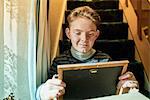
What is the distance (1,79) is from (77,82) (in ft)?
1.42

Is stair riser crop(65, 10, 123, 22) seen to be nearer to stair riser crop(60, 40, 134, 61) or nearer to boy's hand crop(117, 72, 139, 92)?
stair riser crop(60, 40, 134, 61)

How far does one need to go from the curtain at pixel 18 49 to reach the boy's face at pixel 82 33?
0.82 ft

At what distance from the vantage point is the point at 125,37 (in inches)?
122

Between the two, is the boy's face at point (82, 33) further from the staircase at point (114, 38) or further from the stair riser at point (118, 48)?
the stair riser at point (118, 48)

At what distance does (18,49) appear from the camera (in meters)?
1.49

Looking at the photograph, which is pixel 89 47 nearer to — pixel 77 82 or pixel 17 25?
pixel 77 82

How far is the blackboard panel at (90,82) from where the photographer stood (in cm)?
143

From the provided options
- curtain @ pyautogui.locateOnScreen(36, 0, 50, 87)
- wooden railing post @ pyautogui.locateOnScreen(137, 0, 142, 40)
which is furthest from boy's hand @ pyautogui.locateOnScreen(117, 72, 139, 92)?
wooden railing post @ pyautogui.locateOnScreen(137, 0, 142, 40)

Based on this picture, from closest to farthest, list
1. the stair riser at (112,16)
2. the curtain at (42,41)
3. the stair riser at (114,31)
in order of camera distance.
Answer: the curtain at (42,41) < the stair riser at (114,31) < the stair riser at (112,16)

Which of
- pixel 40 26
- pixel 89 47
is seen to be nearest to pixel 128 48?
pixel 89 47

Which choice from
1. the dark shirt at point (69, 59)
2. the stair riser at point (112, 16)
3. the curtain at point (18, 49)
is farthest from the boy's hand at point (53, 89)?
the stair riser at point (112, 16)

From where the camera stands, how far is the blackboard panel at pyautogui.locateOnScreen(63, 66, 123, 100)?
143cm

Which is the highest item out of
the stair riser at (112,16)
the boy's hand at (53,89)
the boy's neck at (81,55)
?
the stair riser at (112,16)

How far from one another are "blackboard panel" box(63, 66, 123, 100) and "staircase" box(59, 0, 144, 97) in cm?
95
